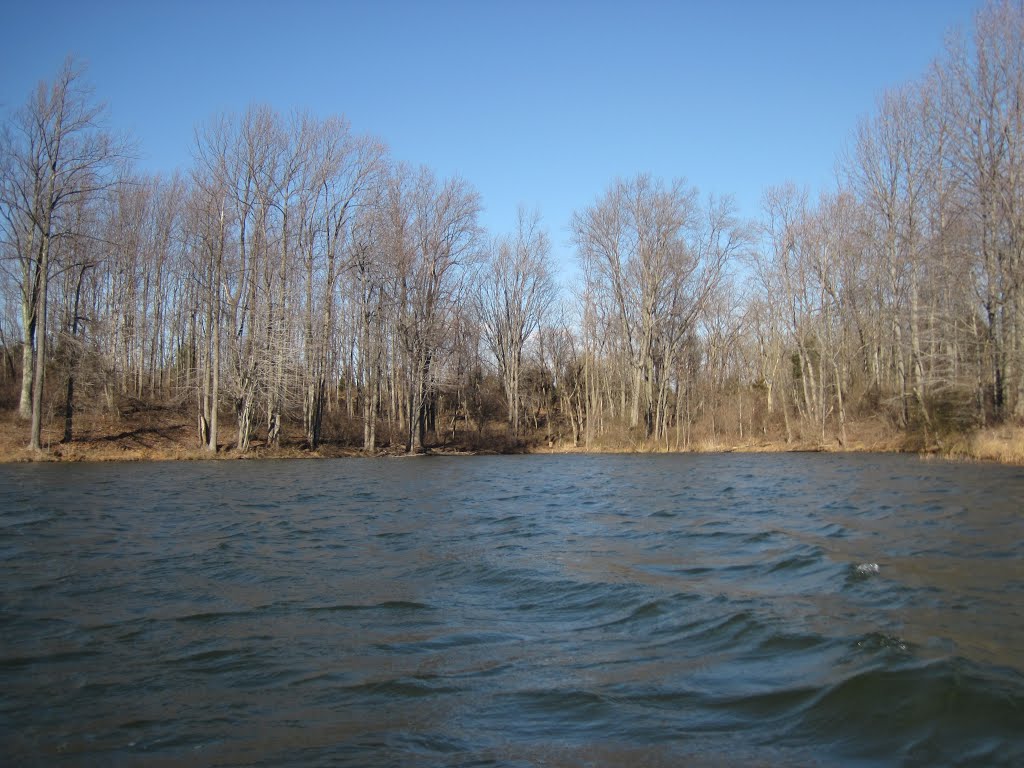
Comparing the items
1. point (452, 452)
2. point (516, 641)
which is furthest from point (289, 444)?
point (516, 641)

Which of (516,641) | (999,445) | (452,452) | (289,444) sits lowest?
(516,641)

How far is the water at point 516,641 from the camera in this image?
135 inches

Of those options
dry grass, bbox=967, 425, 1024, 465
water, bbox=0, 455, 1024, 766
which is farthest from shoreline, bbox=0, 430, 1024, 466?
water, bbox=0, 455, 1024, 766

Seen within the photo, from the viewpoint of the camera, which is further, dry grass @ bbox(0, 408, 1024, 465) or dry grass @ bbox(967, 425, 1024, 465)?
dry grass @ bbox(0, 408, 1024, 465)

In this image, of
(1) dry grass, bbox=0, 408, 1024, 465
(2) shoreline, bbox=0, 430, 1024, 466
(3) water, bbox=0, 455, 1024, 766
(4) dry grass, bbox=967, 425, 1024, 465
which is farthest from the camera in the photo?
(1) dry grass, bbox=0, 408, 1024, 465

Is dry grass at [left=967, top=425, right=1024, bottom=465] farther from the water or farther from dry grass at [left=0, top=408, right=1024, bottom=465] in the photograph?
the water

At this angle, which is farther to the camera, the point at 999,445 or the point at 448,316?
the point at 448,316

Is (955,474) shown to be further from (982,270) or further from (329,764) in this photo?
(329,764)

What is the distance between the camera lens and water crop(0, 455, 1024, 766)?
11.3 feet

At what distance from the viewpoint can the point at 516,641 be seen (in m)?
5.09

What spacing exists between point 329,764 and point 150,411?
35.9 m

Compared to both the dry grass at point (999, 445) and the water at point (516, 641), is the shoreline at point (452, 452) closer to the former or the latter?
the dry grass at point (999, 445)

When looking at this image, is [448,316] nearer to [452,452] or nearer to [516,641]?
[452,452]

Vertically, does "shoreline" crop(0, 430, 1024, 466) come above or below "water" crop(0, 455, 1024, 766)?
above
